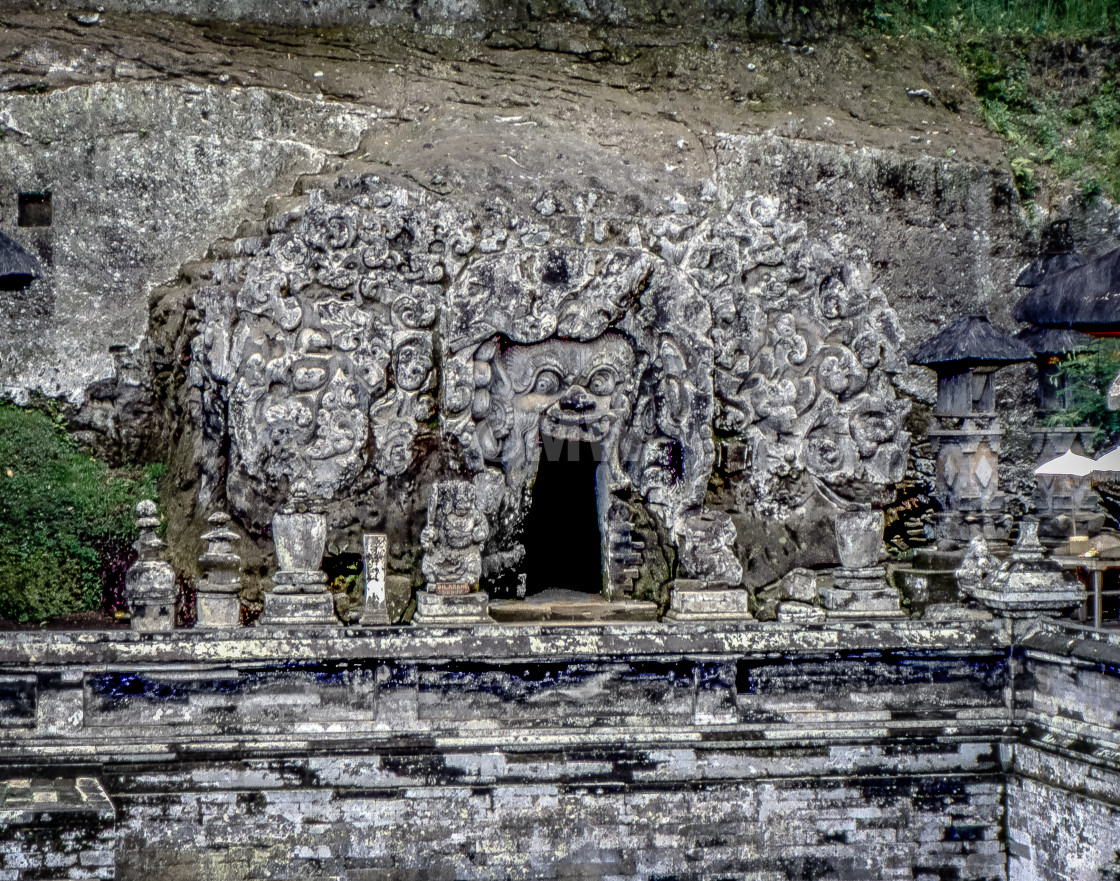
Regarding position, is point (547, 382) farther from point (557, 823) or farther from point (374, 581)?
point (557, 823)

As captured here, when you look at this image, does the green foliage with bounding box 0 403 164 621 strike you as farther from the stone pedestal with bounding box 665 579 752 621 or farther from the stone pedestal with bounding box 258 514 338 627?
the stone pedestal with bounding box 665 579 752 621

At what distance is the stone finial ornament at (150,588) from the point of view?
391 inches

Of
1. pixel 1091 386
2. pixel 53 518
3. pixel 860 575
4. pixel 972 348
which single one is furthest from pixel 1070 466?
pixel 53 518

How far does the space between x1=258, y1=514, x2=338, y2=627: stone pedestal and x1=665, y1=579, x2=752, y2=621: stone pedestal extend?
2853 mm

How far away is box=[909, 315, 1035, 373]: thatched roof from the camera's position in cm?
1110

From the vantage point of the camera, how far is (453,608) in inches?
409

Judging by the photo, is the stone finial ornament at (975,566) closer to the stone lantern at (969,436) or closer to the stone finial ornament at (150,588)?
the stone lantern at (969,436)

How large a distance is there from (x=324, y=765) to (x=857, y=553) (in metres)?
4.79

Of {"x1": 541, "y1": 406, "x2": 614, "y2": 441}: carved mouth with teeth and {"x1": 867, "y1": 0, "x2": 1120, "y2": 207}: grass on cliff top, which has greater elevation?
{"x1": 867, "y1": 0, "x2": 1120, "y2": 207}: grass on cliff top

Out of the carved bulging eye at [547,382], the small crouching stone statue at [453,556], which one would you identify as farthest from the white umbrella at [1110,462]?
the small crouching stone statue at [453,556]

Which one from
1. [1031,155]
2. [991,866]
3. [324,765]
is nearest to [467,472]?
[324,765]

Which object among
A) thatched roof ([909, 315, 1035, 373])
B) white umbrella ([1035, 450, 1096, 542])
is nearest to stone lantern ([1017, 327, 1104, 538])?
thatched roof ([909, 315, 1035, 373])

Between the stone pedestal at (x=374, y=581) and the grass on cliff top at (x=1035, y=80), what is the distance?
8559mm

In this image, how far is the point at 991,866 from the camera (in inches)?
410
